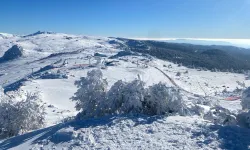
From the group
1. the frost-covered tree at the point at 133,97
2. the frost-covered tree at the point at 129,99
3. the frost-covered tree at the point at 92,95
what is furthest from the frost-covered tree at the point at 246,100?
the frost-covered tree at the point at 92,95

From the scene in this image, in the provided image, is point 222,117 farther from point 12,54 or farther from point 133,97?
point 12,54

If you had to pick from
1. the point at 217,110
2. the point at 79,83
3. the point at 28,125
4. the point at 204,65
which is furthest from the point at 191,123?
the point at 204,65

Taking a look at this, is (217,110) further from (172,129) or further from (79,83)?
(79,83)

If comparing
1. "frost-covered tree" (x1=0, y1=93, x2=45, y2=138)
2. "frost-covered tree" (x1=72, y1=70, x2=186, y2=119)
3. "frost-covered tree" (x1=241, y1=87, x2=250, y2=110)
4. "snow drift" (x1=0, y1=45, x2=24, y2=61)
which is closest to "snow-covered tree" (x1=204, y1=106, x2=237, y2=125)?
"frost-covered tree" (x1=241, y1=87, x2=250, y2=110)

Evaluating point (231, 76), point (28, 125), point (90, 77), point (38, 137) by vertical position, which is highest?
point (90, 77)

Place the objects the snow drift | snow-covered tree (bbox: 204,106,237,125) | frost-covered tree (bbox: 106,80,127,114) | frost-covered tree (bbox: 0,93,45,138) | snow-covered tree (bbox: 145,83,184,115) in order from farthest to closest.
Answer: the snow drift → frost-covered tree (bbox: 0,93,45,138) → frost-covered tree (bbox: 106,80,127,114) → snow-covered tree (bbox: 145,83,184,115) → snow-covered tree (bbox: 204,106,237,125)

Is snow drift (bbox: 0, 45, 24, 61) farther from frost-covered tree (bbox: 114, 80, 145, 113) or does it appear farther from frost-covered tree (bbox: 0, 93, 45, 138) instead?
frost-covered tree (bbox: 114, 80, 145, 113)

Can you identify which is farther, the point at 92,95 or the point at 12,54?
the point at 12,54

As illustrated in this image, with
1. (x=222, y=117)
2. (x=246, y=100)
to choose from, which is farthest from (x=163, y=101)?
(x=246, y=100)
